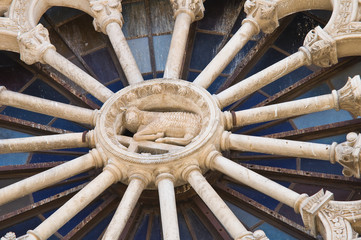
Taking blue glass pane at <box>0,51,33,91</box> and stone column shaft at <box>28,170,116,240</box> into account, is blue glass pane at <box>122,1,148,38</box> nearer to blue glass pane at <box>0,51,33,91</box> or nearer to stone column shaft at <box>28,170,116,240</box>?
blue glass pane at <box>0,51,33,91</box>

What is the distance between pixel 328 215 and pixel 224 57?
11.6 feet

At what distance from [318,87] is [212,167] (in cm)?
301

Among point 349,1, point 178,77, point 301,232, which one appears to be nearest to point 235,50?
point 178,77

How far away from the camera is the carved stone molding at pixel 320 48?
50.2ft

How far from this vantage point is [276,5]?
1612cm

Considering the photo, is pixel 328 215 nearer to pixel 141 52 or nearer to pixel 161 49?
pixel 161 49

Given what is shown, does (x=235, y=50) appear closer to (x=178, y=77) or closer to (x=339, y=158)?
(x=178, y=77)

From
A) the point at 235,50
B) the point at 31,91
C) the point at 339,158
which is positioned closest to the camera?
the point at 339,158

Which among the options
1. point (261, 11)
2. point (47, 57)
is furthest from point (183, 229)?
point (261, 11)

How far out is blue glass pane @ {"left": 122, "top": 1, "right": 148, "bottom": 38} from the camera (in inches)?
698

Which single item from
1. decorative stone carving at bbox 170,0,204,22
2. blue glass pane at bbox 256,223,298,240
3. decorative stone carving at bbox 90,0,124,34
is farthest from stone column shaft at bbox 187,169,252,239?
decorative stone carving at bbox 90,0,124,34

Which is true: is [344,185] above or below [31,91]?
below

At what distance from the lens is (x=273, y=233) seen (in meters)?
14.2

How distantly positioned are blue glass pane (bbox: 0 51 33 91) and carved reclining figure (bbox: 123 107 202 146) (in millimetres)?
2879
